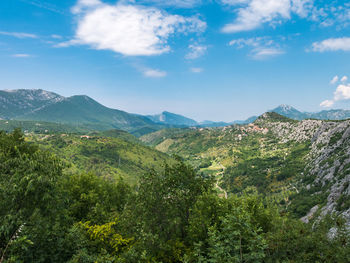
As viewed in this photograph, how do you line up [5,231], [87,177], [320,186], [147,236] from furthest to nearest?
1. [320,186]
2. [87,177]
3. [147,236]
4. [5,231]

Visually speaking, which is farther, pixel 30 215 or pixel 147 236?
pixel 147 236

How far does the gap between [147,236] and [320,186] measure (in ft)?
588

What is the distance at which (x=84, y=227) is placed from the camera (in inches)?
1056

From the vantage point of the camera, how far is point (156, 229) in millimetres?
24719

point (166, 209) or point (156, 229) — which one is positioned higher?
point (166, 209)

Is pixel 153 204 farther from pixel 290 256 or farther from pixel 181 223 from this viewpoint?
pixel 290 256

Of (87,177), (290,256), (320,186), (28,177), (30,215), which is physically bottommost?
(320,186)

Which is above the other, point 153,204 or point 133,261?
point 153,204

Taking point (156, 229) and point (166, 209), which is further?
point (166, 209)

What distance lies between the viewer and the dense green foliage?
16667mm

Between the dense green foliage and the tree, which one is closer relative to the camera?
Result: the dense green foliage

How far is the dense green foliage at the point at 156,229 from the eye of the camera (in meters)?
16.7

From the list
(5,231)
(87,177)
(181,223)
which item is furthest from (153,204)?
(87,177)

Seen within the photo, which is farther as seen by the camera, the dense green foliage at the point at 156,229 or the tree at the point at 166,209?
the tree at the point at 166,209
